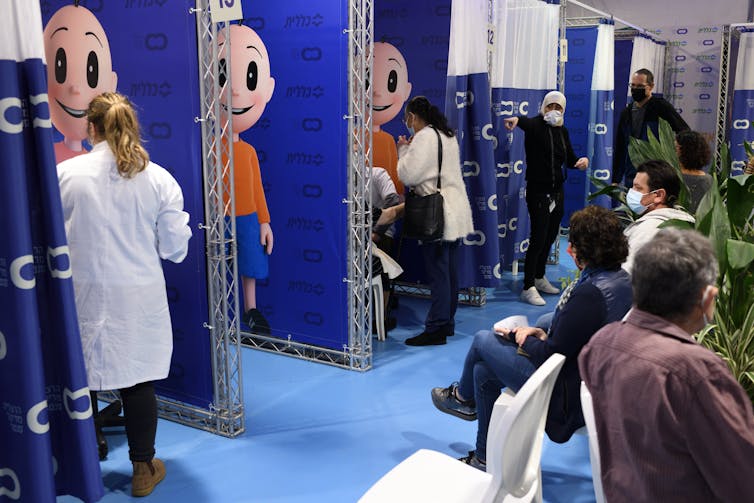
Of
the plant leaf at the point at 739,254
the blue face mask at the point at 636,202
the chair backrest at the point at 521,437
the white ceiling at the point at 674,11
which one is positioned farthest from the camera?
the white ceiling at the point at 674,11

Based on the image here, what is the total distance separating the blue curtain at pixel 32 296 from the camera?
6.14ft

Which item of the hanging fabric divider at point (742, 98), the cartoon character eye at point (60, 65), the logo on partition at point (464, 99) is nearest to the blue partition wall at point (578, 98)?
the hanging fabric divider at point (742, 98)

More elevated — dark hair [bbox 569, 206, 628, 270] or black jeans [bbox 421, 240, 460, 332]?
dark hair [bbox 569, 206, 628, 270]

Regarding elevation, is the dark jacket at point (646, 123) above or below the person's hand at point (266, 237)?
above

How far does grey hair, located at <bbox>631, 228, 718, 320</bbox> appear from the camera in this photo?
156cm

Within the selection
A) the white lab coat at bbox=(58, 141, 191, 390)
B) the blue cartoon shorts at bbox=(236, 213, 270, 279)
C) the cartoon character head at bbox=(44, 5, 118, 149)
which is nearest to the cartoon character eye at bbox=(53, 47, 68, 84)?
the cartoon character head at bbox=(44, 5, 118, 149)

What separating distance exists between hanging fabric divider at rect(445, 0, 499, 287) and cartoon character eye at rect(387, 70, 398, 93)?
557mm

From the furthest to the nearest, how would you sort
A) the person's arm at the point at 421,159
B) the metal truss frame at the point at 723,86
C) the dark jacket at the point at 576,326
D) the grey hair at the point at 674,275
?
the metal truss frame at the point at 723,86, the person's arm at the point at 421,159, the dark jacket at the point at 576,326, the grey hair at the point at 674,275

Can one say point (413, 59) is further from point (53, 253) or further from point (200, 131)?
point (53, 253)

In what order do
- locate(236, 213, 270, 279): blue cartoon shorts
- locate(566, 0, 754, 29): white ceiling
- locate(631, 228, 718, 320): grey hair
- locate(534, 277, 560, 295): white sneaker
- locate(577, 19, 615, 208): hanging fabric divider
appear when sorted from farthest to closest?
1. locate(566, 0, 754, 29): white ceiling
2. locate(577, 19, 615, 208): hanging fabric divider
3. locate(534, 277, 560, 295): white sneaker
4. locate(236, 213, 270, 279): blue cartoon shorts
5. locate(631, 228, 718, 320): grey hair

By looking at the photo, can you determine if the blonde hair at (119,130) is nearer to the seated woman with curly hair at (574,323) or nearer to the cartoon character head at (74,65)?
the cartoon character head at (74,65)

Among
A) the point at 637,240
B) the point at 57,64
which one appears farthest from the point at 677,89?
the point at 57,64

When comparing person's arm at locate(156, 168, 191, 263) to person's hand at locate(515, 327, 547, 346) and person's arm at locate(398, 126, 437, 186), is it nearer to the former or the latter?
person's hand at locate(515, 327, 547, 346)

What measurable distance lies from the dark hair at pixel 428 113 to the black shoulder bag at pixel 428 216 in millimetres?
55
